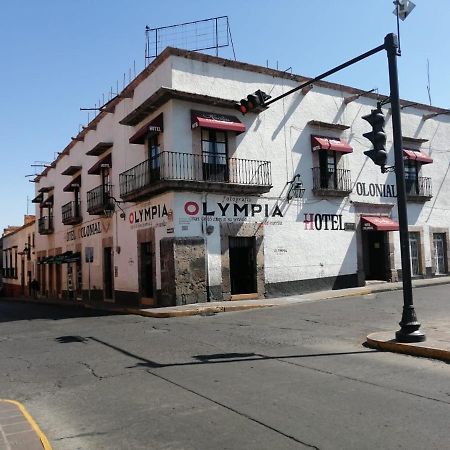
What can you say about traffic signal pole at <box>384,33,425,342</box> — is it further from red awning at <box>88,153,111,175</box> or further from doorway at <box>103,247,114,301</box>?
doorway at <box>103,247,114,301</box>

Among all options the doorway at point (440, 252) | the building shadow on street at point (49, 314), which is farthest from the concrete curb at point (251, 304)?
the doorway at point (440, 252)

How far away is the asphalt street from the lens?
461 centimetres

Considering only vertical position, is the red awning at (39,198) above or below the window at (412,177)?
above

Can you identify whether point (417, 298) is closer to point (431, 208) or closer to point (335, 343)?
point (335, 343)

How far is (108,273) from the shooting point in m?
25.7

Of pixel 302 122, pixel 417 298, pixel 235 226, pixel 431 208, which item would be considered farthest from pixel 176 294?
pixel 431 208

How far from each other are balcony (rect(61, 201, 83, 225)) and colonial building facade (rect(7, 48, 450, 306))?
2301mm

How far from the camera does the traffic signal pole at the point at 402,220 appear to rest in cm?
880

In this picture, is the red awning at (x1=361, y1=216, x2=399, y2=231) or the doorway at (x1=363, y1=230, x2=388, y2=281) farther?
the doorway at (x1=363, y1=230, x2=388, y2=281)

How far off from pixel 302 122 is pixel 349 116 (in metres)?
2.96

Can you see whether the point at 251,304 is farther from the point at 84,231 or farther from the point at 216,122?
the point at 84,231

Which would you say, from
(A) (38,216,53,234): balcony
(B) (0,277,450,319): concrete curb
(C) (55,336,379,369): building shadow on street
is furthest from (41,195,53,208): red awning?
(C) (55,336,379,369): building shadow on street

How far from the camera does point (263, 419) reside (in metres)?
5.03

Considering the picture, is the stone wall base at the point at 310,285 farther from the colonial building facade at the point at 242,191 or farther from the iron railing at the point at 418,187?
the iron railing at the point at 418,187
